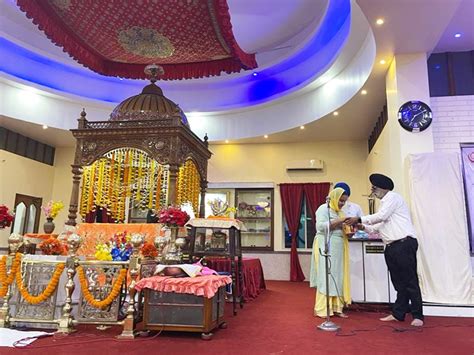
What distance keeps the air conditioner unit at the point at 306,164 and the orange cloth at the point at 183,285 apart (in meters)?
6.58

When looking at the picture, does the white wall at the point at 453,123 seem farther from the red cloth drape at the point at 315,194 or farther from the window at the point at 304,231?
the window at the point at 304,231

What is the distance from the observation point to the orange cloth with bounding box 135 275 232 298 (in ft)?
10.8

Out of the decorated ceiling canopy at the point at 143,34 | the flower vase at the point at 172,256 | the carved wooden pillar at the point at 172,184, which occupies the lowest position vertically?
the flower vase at the point at 172,256

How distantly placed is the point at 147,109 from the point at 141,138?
667 millimetres

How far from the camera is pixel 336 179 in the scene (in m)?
9.58

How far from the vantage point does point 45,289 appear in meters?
3.64

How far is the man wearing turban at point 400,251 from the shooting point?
157 inches

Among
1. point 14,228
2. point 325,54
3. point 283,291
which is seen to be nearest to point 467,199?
point 283,291

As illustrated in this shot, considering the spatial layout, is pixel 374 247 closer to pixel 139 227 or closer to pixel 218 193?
pixel 139 227

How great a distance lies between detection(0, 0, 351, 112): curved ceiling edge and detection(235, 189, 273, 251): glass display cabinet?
2.40m

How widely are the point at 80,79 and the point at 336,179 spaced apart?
23.7 feet

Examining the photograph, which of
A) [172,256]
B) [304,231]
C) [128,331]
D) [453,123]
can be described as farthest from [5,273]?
[304,231]

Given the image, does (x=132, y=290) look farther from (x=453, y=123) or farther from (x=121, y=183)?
(x=453, y=123)

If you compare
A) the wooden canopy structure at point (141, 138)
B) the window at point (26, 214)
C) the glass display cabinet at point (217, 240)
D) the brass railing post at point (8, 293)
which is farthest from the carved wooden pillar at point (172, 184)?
the window at point (26, 214)
